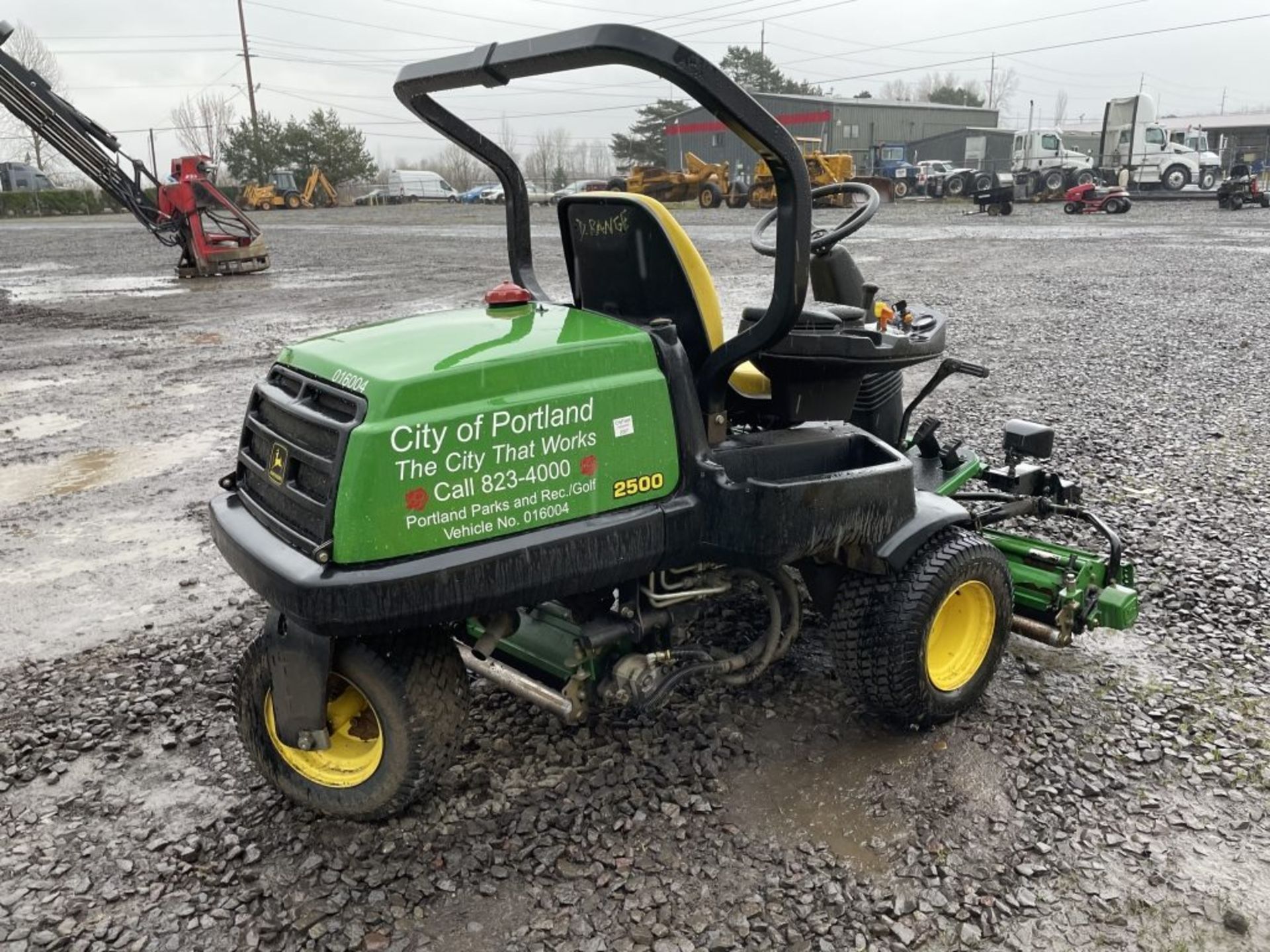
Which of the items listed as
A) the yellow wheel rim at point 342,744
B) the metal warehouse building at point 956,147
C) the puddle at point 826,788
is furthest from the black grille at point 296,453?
the metal warehouse building at point 956,147

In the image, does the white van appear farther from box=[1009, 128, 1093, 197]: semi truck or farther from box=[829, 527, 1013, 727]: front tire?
box=[829, 527, 1013, 727]: front tire

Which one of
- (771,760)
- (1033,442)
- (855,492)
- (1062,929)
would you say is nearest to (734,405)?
(855,492)

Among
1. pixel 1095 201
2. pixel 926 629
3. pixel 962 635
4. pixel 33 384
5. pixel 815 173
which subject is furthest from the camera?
pixel 815 173

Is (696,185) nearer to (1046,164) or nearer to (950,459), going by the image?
(1046,164)

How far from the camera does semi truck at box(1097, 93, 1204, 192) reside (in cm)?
3109

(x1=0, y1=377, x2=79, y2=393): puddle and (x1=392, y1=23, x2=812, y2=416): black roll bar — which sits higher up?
(x1=392, y1=23, x2=812, y2=416): black roll bar

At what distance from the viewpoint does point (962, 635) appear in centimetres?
314

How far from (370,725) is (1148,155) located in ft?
114

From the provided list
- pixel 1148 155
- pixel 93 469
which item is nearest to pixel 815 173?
pixel 1148 155

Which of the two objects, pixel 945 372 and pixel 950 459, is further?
pixel 945 372

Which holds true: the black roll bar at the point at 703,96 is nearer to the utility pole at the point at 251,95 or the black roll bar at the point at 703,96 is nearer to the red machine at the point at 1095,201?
the red machine at the point at 1095,201

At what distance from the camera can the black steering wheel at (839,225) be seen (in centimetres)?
338

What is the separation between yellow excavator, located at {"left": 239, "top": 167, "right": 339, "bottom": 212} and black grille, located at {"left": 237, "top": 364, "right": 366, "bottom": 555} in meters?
43.6

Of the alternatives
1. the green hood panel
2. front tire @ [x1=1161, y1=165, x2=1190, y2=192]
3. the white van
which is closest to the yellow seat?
the green hood panel
